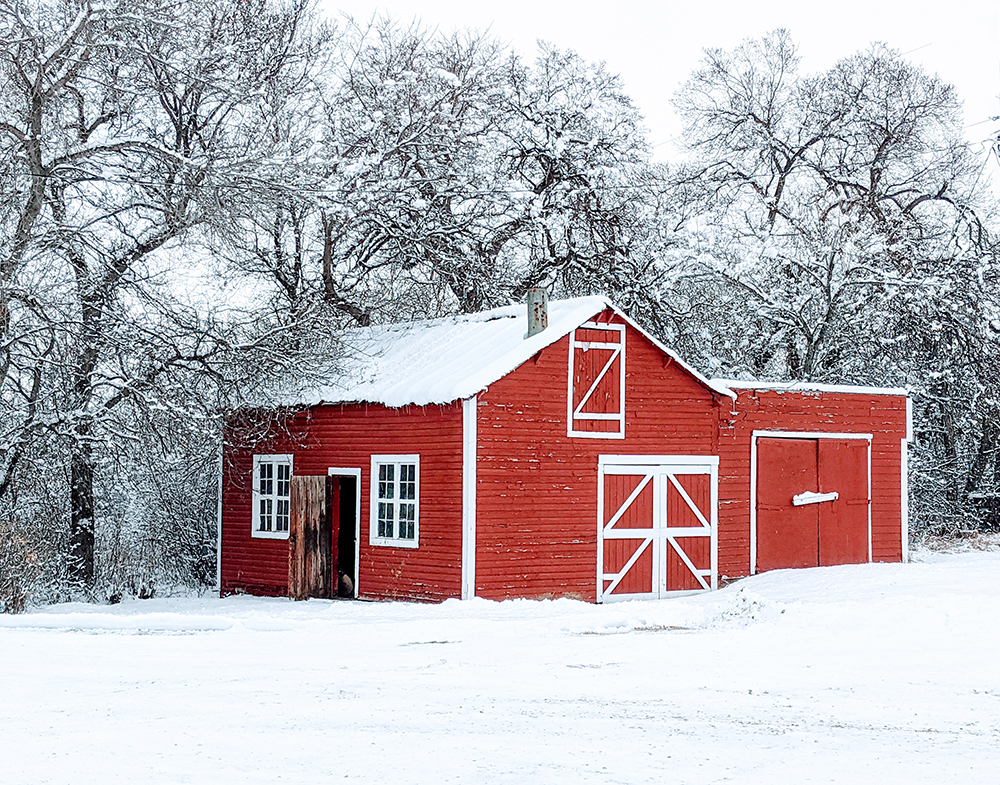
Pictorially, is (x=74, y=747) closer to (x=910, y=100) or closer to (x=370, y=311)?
(x=370, y=311)

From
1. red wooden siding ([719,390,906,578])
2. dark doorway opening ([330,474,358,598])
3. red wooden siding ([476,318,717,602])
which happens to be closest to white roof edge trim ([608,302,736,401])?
red wooden siding ([476,318,717,602])

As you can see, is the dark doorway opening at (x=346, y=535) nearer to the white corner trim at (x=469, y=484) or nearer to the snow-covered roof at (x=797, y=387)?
the white corner trim at (x=469, y=484)

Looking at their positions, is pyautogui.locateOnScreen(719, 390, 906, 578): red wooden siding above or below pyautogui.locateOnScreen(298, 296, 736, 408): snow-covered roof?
below

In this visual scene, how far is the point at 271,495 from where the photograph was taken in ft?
74.0

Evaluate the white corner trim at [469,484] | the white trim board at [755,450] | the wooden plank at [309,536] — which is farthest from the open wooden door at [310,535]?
the white trim board at [755,450]

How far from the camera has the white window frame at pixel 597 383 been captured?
19625mm

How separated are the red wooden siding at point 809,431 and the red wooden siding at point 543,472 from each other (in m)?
1.67

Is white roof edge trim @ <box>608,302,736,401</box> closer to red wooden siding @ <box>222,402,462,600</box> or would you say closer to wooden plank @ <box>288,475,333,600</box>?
red wooden siding @ <box>222,402,462,600</box>

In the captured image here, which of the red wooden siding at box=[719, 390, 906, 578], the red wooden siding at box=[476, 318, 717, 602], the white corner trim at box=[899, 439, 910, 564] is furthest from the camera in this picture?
the white corner trim at box=[899, 439, 910, 564]

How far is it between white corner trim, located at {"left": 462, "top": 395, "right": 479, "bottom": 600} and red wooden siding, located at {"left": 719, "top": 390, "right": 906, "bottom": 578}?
16.4 ft

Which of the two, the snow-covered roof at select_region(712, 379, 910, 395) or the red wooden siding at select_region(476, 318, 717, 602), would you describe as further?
the snow-covered roof at select_region(712, 379, 910, 395)

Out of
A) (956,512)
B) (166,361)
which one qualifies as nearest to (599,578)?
(166,361)

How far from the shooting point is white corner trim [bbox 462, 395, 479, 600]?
1833cm

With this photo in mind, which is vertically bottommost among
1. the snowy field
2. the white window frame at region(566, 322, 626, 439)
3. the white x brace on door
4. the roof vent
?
the snowy field
